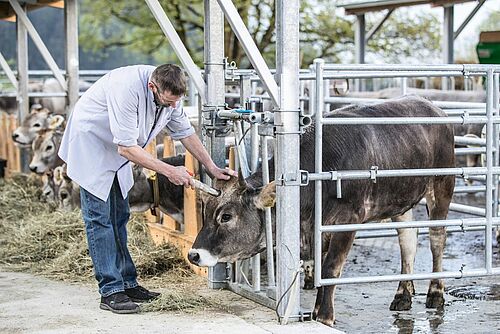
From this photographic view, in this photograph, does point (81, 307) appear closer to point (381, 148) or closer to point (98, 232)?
point (98, 232)

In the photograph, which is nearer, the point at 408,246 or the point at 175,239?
the point at 408,246

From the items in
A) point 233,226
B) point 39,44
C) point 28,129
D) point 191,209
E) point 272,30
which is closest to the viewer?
point 233,226

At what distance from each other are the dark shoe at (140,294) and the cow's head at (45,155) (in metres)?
5.78

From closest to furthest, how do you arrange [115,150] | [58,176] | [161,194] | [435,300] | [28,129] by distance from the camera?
[115,150] < [435,300] < [161,194] < [58,176] < [28,129]

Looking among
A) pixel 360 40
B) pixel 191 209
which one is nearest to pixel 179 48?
pixel 191 209

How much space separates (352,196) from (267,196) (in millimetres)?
706

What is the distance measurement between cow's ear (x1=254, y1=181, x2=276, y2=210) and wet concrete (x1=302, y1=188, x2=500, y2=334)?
108cm

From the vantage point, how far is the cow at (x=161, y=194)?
8242 mm

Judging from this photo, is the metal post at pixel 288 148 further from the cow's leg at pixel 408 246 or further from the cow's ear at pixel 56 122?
the cow's ear at pixel 56 122

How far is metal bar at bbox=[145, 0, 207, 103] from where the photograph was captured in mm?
6746

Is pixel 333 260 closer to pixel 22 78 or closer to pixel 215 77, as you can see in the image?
pixel 215 77

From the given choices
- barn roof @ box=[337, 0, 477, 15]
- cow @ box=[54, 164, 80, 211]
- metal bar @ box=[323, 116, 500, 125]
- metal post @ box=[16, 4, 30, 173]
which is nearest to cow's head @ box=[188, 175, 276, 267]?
metal bar @ box=[323, 116, 500, 125]

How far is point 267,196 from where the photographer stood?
5.96 metres

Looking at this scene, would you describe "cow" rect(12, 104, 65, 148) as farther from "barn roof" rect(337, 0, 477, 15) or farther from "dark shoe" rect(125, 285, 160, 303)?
"barn roof" rect(337, 0, 477, 15)
